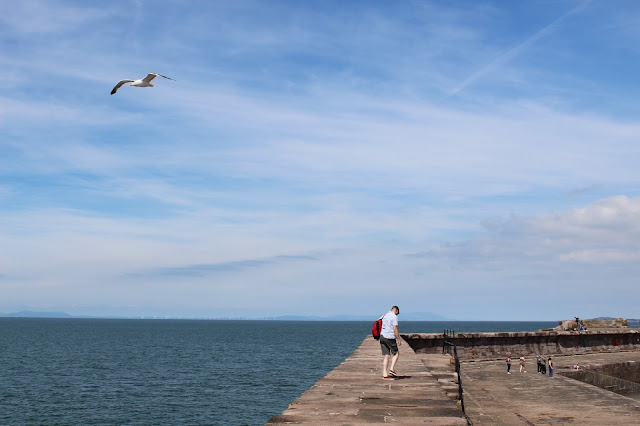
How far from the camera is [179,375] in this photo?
4878 cm

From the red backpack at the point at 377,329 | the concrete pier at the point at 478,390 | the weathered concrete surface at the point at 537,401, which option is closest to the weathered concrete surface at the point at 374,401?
the concrete pier at the point at 478,390

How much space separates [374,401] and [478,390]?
1101 cm

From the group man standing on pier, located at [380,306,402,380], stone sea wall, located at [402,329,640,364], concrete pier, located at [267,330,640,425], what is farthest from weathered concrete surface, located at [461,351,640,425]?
man standing on pier, located at [380,306,402,380]

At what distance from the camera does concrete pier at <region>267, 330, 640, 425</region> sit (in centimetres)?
711

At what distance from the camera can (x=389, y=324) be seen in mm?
10734

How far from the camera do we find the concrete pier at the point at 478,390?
7105 millimetres

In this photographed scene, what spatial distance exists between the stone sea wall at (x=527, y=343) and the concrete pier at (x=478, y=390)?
0.05 meters

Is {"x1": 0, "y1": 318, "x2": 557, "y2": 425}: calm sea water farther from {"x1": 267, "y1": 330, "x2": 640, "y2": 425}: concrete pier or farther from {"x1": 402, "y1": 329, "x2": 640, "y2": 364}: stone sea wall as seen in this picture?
{"x1": 267, "y1": 330, "x2": 640, "y2": 425}: concrete pier

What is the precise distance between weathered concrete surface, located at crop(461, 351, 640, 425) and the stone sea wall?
246 cm

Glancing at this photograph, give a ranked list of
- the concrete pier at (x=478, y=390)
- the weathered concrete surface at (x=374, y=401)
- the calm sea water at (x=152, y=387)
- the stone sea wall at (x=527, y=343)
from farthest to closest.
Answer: the calm sea water at (x=152, y=387) < the stone sea wall at (x=527, y=343) < the concrete pier at (x=478, y=390) < the weathered concrete surface at (x=374, y=401)

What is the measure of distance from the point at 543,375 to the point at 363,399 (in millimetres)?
15547

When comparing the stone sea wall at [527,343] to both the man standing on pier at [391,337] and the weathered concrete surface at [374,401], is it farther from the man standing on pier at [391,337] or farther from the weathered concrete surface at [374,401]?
the man standing on pier at [391,337]

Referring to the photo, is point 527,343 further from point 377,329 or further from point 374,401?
point 374,401

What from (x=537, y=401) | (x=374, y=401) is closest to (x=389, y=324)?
(x=374, y=401)
